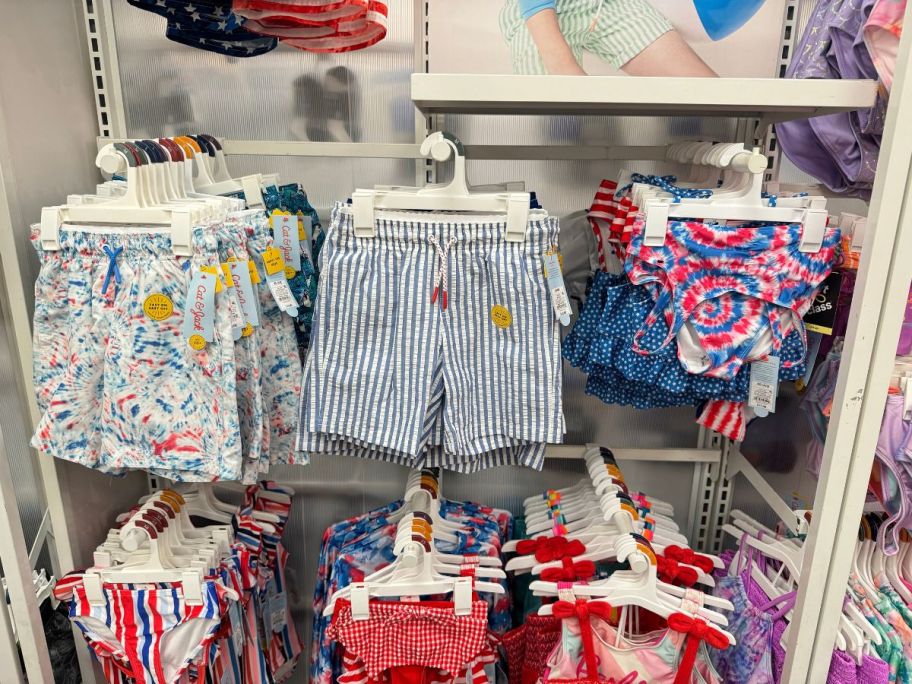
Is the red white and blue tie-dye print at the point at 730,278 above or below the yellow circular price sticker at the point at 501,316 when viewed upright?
above

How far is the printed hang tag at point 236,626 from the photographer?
1.59 m

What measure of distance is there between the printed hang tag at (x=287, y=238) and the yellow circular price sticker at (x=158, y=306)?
28 centimetres

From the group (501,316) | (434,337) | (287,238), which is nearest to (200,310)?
(287,238)

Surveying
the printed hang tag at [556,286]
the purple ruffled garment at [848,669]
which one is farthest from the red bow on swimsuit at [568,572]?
the printed hang tag at [556,286]

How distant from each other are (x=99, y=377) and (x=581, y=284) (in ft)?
3.68

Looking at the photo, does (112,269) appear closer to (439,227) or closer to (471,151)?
(439,227)

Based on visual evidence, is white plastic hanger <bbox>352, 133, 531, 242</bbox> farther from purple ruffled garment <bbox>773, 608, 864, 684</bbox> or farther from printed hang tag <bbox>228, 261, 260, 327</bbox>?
purple ruffled garment <bbox>773, 608, 864, 684</bbox>

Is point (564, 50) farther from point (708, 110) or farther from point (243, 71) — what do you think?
point (243, 71)

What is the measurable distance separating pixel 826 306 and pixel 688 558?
61 centimetres

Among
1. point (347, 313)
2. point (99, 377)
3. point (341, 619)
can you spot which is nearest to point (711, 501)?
point (341, 619)

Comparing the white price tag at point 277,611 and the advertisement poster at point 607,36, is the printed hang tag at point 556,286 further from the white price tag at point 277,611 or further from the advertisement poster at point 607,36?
the white price tag at point 277,611

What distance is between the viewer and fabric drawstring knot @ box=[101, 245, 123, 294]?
4.20 feet

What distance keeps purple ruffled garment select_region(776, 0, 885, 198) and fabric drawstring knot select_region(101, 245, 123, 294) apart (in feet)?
4.81

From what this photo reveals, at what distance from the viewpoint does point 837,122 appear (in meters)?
1.42
